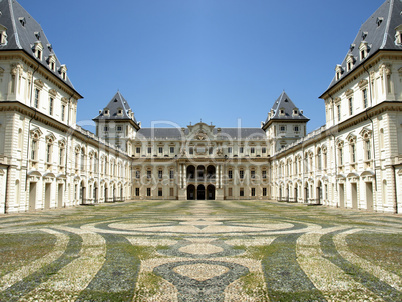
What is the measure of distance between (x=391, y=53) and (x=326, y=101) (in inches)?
548

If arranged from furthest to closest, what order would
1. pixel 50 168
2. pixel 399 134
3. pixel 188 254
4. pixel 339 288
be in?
pixel 50 168 → pixel 399 134 → pixel 188 254 → pixel 339 288

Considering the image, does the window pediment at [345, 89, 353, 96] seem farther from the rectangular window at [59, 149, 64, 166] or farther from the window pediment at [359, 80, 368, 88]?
the rectangular window at [59, 149, 64, 166]

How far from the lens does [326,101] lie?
141 ft

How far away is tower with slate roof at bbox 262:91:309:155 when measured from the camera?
73.3m

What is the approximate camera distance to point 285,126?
73938 mm

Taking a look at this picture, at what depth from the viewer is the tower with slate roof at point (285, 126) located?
241 feet

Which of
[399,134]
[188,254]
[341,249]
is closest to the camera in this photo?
[188,254]

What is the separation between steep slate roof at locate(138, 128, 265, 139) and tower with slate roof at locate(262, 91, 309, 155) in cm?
705

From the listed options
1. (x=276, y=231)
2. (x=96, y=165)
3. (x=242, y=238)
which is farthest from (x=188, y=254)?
(x=96, y=165)

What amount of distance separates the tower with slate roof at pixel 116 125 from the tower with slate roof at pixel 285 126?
34340 mm

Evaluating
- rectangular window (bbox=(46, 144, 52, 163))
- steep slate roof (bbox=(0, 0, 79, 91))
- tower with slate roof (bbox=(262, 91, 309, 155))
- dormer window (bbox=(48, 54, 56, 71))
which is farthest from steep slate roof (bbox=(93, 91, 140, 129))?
rectangular window (bbox=(46, 144, 52, 163))

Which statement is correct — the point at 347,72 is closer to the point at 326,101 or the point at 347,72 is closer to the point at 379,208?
the point at 326,101

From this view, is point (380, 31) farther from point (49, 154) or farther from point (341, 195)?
point (49, 154)

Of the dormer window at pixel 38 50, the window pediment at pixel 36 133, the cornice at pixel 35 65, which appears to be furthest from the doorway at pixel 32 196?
the dormer window at pixel 38 50
